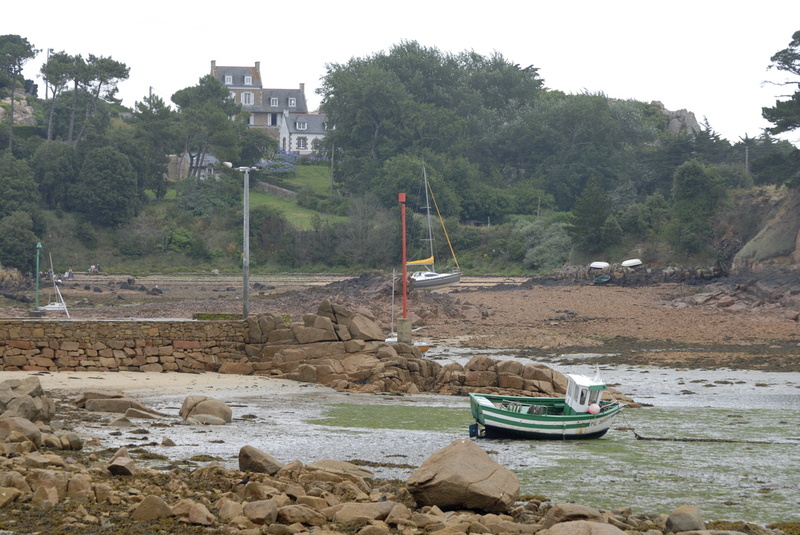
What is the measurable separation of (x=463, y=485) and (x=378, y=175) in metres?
76.3

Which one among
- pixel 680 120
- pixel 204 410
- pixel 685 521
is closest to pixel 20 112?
pixel 680 120

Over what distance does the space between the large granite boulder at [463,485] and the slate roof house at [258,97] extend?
108916 millimetres

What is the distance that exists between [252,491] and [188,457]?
11.8 ft

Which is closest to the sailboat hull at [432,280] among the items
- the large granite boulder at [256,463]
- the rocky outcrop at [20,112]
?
the large granite boulder at [256,463]

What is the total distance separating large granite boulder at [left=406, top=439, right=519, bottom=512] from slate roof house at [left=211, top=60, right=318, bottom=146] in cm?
10892

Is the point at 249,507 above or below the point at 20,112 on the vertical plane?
below

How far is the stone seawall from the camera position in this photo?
26391mm

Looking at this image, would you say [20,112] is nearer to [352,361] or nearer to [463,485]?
[352,361]

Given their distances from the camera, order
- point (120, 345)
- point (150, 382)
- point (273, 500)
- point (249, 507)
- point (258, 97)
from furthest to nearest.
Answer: point (258, 97), point (120, 345), point (150, 382), point (273, 500), point (249, 507)

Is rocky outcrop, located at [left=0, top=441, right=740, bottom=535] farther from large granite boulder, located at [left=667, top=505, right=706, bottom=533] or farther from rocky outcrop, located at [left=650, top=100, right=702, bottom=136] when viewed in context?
rocky outcrop, located at [left=650, top=100, right=702, bottom=136]

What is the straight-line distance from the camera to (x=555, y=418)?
63.3 ft

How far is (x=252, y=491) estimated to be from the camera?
485 inches

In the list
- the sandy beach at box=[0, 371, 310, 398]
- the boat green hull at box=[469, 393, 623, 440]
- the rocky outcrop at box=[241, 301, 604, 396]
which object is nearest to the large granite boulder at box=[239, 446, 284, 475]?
the boat green hull at box=[469, 393, 623, 440]

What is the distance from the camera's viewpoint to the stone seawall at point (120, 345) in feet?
86.6
